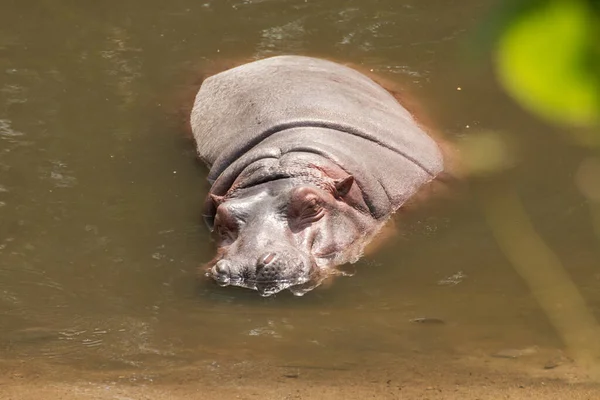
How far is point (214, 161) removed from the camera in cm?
606

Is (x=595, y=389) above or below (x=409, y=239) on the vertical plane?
above

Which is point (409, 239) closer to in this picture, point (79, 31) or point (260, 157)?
point (260, 157)

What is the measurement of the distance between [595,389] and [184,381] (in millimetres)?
1470

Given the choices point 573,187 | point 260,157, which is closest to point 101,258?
point 260,157

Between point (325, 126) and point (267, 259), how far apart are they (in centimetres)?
153

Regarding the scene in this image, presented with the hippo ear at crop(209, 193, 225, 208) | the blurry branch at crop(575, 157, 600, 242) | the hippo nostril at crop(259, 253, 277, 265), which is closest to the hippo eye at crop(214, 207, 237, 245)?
the hippo ear at crop(209, 193, 225, 208)

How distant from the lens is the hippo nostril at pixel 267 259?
14.8 ft

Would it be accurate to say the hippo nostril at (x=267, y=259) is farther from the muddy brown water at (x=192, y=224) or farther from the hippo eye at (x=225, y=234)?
the hippo eye at (x=225, y=234)

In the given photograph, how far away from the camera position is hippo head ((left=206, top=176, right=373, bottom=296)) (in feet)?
15.0

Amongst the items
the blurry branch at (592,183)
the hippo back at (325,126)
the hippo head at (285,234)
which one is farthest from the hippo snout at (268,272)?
the blurry branch at (592,183)

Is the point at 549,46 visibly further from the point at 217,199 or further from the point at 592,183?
the point at 217,199

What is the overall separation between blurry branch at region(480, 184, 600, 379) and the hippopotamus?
1.56ft

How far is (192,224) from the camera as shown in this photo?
5.48 meters

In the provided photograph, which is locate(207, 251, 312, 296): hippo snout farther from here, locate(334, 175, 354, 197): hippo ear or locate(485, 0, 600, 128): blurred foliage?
locate(485, 0, 600, 128): blurred foliage
